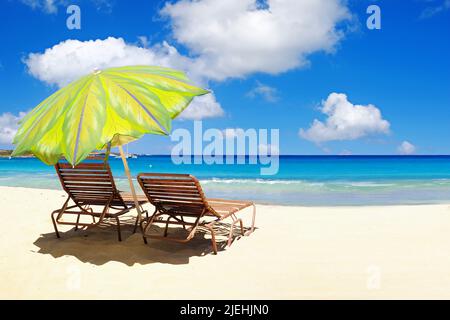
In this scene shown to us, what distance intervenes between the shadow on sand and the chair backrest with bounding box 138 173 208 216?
0.47 metres

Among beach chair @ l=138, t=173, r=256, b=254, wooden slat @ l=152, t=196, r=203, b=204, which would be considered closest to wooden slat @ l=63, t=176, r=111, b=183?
beach chair @ l=138, t=173, r=256, b=254

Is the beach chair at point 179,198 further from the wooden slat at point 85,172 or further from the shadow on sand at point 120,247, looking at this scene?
the wooden slat at point 85,172

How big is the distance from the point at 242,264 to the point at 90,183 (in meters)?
2.17

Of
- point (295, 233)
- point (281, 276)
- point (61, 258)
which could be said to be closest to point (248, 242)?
point (295, 233)

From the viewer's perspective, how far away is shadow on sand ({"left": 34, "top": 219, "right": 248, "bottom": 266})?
4.57 meters

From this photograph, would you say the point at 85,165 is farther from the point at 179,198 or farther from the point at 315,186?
the point at 315,186

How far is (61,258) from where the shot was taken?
4566mm

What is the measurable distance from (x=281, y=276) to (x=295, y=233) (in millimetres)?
2035

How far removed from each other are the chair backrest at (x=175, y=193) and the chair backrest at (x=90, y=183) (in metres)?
0.49

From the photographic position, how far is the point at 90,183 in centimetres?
516

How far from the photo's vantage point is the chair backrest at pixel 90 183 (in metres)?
5.02

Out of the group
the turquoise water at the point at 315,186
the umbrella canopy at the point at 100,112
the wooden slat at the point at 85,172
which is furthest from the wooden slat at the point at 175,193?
the turquoise water at the point at 315,186

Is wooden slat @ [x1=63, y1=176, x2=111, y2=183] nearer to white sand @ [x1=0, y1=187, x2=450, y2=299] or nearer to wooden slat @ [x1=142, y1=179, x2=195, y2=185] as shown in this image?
wooden slat @ [x1=142, y1=179, x2=195, y2=185]
